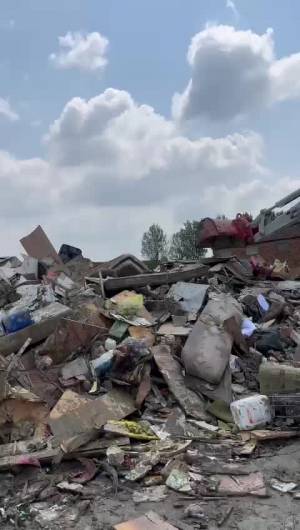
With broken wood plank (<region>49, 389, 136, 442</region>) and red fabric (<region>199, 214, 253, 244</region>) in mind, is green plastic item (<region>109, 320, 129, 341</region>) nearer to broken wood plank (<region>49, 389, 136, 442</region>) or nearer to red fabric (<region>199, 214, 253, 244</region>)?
broken wood plank (<region>49, 389, 136, 442</region>)

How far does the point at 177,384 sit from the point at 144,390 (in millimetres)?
365

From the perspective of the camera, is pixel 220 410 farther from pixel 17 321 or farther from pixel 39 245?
pixel 39 245

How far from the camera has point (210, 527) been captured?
3.31m

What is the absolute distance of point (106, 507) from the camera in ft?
11.9

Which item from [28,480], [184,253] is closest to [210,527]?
[28,480]

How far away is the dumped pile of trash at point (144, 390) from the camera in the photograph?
392 cm

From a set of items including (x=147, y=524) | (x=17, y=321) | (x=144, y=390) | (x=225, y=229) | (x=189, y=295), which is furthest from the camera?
(x=225, y=229)

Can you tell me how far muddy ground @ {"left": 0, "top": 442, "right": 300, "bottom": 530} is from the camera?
3.38 metres

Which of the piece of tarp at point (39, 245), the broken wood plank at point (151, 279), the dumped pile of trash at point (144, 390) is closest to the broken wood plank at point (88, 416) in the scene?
the dumped pile of trash at point (144, 390)

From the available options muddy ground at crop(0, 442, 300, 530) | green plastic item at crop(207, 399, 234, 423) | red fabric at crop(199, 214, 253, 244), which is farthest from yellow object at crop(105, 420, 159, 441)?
red fabric at crop(199, 214, 253, 244)

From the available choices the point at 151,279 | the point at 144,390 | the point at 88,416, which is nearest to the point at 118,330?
the point at 144,390

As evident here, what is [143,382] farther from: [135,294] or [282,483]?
[135,294]

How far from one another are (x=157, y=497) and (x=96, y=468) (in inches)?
24.3

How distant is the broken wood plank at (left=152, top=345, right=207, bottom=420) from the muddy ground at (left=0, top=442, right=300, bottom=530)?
40.8 inches
